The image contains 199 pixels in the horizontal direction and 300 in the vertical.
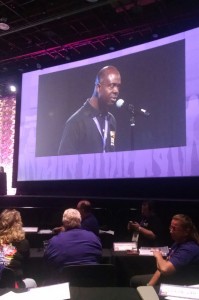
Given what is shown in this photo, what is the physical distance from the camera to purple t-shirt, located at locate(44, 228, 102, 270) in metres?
2.96

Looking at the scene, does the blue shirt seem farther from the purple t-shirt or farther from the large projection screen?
the large projection screen

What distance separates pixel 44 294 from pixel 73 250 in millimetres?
1268

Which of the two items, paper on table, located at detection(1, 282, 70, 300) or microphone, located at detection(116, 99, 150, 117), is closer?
paper on table, located at detection(1, 282, 70, 300)

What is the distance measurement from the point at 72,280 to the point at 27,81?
5042mm

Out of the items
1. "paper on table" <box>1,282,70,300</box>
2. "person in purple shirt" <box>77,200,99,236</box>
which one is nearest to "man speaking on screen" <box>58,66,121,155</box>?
"person in purple shirt" <box>77,200,99,236</box>

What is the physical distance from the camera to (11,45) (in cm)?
824

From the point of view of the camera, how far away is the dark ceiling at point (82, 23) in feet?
20.3

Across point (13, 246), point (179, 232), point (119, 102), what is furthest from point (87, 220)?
point (119, 102)

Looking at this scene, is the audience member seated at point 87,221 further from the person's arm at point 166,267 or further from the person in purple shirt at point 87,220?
the person's arm at point 166,267

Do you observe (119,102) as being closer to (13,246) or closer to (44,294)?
(13,246)

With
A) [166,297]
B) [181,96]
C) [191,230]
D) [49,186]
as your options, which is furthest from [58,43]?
[166,297]

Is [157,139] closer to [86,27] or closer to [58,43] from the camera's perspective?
[86,27]

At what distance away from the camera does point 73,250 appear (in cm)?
298

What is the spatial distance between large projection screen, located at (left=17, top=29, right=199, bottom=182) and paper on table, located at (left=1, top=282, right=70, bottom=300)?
3.26 metres
